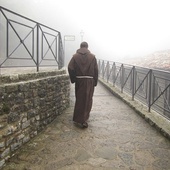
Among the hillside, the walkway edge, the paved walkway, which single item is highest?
the hillside

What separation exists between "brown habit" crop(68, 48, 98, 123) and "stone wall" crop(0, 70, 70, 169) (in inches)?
24.9

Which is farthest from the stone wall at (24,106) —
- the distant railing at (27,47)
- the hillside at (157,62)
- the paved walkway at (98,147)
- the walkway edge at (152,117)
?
the hillside at (157,62)

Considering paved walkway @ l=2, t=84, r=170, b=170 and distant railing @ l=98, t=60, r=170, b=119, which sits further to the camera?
distant railing @ l=98, t=60, r=170, b=119

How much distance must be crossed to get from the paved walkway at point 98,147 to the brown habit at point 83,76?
369 millimetres

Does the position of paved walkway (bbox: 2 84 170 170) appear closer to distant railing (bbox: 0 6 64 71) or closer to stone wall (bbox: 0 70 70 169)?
stone wall (bbox: 0 70 70 169)

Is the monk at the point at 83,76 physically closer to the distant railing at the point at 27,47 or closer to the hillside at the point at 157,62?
the distant railing at the point at 27,47

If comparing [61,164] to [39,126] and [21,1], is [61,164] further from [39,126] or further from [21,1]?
[21,1]

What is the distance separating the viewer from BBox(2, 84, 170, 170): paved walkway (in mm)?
3463

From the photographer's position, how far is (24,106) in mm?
4152

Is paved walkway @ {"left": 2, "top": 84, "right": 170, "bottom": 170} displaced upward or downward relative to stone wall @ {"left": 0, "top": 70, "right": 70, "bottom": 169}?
downward

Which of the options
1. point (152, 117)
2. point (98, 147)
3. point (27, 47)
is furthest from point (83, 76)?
point (27, 47)

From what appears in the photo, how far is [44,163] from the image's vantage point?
3.49m

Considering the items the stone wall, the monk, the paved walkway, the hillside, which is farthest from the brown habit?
the hillside

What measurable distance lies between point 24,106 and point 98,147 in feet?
4.92
